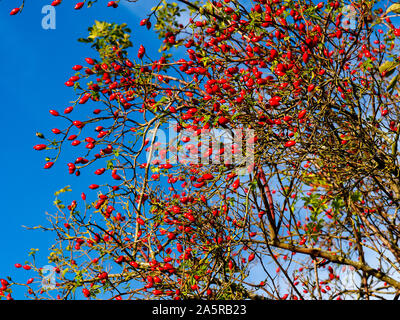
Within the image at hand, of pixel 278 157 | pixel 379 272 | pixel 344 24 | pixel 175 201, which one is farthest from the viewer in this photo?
pixel 344 24

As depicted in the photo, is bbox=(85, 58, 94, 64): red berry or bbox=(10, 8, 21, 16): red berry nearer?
bbox=(10, 8, 21, 16): red berry

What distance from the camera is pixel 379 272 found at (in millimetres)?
5051

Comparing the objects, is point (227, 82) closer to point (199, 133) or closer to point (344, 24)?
point (199, 133)

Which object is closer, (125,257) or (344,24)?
(125,257)

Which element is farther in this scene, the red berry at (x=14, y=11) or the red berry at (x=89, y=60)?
the red berry at (x=89, y=60)

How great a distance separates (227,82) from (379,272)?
3.18 metres

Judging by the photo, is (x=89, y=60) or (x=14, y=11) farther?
(x=89, y=60)

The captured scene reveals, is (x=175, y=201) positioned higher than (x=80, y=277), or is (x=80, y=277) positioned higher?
(x=175, y=201)

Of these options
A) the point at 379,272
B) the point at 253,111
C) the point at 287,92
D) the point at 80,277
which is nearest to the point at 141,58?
the point at 253,111

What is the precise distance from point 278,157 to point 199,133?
3.15 ft
